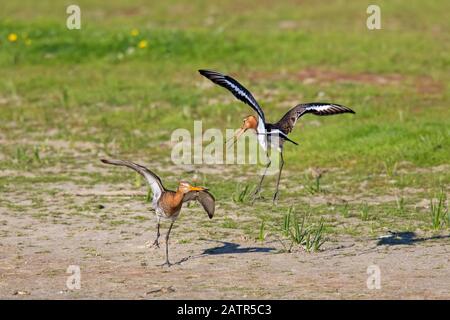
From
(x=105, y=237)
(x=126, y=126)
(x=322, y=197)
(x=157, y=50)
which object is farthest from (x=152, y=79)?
(x=105, y=237)

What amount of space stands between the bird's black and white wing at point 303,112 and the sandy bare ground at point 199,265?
0.99 m

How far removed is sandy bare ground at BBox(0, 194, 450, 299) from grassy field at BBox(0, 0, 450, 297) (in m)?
0.10

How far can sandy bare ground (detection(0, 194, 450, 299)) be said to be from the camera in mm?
7645

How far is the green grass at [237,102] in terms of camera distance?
1109cm

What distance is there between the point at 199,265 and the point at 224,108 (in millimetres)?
6594

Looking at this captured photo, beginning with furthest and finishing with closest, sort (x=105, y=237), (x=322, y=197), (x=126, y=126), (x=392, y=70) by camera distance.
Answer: (x=392, y=70)
(x=126, y=126)
(x=322, y=197)
(x=105, y=237)

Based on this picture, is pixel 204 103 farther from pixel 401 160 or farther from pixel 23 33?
pixel 23 33

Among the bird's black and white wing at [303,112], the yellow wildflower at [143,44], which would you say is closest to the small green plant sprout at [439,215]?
the bird's black and white wing at [303,112]

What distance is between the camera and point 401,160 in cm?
1214

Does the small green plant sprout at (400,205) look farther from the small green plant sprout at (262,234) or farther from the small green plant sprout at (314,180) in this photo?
the small green plant sprout at (262,234)

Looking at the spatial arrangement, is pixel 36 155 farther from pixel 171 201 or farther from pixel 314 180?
pixel 171 201

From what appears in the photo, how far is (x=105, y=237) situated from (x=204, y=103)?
5.98 metres

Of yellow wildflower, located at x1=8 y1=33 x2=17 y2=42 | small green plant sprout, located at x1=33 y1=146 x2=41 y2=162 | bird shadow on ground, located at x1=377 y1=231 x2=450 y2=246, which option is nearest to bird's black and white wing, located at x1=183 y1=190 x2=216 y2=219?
bird shadow on ground, located at x1=377 y1=231 x2=450 y2=246

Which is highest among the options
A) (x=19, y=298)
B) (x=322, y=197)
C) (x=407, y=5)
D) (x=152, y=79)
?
(x=407, y=5)
